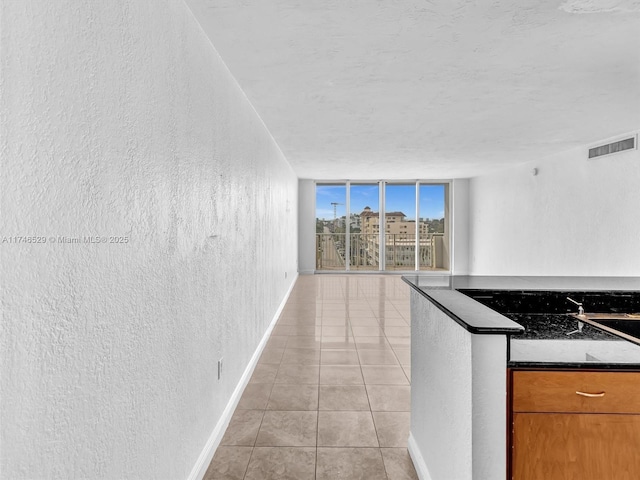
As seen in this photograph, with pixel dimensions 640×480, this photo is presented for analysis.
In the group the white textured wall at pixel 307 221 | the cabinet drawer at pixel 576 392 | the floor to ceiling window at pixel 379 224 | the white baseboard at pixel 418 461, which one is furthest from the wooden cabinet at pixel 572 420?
the floor to ceiling window at pixel 379 224

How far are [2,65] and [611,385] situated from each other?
1804mm

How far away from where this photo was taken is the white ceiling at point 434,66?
178cm

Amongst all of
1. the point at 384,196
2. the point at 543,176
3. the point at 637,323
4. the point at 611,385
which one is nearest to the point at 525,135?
the point at 543,176

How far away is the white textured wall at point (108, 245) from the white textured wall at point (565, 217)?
4.60 m

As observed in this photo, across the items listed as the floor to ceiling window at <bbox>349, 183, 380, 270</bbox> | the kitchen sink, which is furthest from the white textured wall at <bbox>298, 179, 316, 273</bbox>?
the kitchen sink

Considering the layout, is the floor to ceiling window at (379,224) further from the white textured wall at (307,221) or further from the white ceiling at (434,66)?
the white ceiling at (434,66)

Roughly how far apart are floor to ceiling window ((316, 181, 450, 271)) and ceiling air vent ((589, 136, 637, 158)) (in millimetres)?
4431

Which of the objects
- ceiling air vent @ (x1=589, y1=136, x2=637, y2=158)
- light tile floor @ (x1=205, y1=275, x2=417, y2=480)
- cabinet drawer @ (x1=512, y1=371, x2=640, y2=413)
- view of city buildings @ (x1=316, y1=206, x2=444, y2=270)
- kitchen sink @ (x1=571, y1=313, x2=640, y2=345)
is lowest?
light tile floor @ (x1=205, y1=275, x2=417, y2=480)

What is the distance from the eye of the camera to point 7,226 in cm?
72

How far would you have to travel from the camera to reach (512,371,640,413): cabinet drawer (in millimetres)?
1164

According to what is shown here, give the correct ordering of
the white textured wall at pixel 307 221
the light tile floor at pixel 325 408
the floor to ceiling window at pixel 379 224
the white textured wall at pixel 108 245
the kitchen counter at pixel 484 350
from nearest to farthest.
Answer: the white textured wall at pixel 108 245 < the kitchen counter at pixel 484 350 < the light tile floor at pixel 325 408 < the white textured wall at pixel 307 221 < the floor to ceiling window at pixel 379 224

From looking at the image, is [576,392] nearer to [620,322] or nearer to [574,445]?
[574,445]

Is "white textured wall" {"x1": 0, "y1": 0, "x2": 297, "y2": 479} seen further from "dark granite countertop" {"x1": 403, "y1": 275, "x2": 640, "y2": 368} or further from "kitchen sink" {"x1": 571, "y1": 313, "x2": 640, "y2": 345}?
"kitchen sink" {"x1": 571, "y1": 313, "x2": 640, "y2": 345}

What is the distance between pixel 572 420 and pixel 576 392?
0.30ft
